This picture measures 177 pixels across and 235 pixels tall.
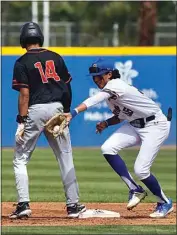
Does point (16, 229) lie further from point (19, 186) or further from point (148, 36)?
point (148, 36)

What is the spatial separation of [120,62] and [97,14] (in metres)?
28.2

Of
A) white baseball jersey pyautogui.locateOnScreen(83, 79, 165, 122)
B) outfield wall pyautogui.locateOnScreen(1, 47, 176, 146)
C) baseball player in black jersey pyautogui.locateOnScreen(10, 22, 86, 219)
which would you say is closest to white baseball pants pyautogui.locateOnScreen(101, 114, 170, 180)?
white baseball jersey pyautogui.locateOnScreen(83, 79, 165, 122)

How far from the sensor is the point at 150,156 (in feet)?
31.0

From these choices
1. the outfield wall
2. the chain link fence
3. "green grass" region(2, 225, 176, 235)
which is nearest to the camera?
"green grass" region(2, 225, 176, 235)

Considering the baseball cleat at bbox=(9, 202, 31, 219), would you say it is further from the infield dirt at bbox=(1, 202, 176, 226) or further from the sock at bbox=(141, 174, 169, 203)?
the sock at bbox=(141, 174, 169, 203)

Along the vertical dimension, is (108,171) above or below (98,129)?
below

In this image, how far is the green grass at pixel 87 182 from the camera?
8.29 m

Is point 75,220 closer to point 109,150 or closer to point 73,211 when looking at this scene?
point 73,211

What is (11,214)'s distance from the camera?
9.37 m

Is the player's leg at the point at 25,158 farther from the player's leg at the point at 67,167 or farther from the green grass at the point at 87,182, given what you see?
the green grass at the point at 87,182

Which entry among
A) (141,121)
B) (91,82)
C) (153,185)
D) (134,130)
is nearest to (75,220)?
(153,185)

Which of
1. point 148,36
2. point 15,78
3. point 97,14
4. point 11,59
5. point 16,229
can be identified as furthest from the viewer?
point 97,14

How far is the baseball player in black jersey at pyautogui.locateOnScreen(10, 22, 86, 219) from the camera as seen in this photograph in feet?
29.7

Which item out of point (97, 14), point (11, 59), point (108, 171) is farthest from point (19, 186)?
point (97, 14)
